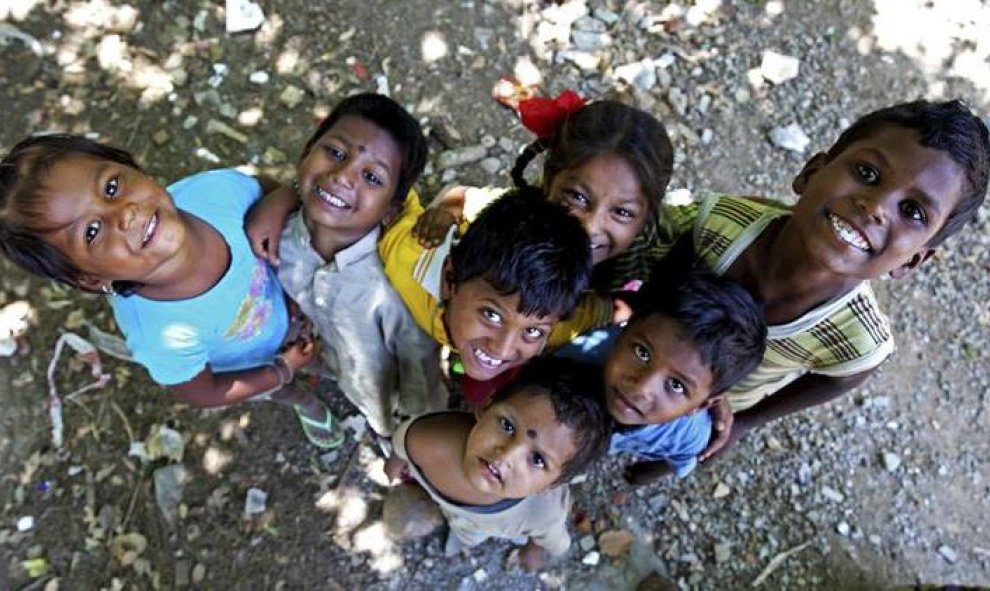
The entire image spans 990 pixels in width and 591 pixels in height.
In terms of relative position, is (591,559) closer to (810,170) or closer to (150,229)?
(810,170)

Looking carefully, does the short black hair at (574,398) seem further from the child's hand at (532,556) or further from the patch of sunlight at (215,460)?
the patch of sunlight at (215,460)

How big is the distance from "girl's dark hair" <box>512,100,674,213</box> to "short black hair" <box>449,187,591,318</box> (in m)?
0.18

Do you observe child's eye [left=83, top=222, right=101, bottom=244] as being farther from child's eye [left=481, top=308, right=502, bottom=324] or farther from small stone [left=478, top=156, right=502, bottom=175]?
small stone [left=478, top=156, right=502, bottom=175]

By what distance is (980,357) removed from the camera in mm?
3426

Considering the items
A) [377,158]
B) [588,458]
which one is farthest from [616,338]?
[377,158]

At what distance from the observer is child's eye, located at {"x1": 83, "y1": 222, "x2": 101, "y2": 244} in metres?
1.89

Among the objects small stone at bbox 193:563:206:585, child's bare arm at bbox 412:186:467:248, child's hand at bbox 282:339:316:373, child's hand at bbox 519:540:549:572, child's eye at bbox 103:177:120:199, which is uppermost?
child's eye at bbox 103:177:120:199

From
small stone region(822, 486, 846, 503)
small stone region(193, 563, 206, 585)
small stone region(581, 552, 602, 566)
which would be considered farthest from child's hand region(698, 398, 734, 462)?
small stone region(193, 563, 206, 585)

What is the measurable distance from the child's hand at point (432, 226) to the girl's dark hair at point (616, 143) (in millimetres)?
325

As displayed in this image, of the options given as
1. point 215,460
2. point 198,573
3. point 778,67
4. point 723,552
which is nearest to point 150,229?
point 215,460

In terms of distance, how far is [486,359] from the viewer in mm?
2170

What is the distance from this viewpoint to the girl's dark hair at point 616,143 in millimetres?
2166

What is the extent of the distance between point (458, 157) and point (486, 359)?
5.55 feet

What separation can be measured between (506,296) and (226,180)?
1032 mm
